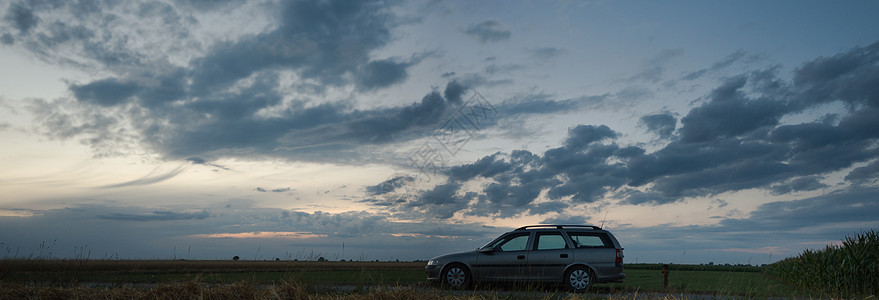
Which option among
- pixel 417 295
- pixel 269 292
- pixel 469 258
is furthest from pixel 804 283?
pixel 269 292

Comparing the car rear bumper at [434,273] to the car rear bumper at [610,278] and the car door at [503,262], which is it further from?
the car rear bumper at [610,278]

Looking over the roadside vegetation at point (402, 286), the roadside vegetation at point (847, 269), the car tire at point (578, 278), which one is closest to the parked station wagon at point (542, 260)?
the car tire at point (578, 278)

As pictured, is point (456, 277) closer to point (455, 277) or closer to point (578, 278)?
point (455, 277)

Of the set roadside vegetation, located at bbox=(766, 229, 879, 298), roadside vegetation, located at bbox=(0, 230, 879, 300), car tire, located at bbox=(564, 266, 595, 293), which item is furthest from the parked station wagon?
roadside vegetation, located at bbox=(766, 229, 879, 298)

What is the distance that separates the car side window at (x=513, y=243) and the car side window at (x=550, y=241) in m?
0.38

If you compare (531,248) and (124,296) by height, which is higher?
(531,248)

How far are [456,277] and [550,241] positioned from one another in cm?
297

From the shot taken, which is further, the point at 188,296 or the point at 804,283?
the point at 804,283

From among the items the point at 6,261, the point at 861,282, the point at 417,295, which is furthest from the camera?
the point at 6,261

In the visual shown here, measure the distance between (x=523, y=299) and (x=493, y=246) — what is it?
19.1 ft

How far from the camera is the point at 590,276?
1523 centimetres

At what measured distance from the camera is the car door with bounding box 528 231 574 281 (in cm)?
1537

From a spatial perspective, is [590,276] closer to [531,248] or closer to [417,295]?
[531,248]

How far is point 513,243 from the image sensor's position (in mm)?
15906
